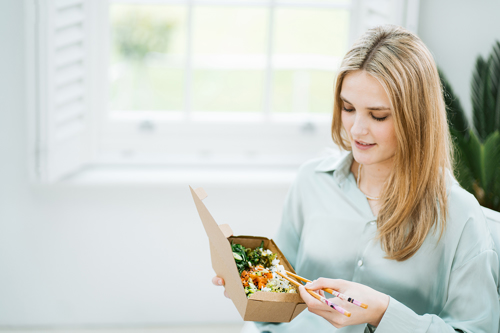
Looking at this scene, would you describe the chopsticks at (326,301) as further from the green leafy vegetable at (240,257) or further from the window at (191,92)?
the window at (191,92)

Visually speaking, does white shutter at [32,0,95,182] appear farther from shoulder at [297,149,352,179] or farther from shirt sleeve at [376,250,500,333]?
shirt sleeve at [376,250,500,333]

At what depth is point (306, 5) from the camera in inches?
88.3

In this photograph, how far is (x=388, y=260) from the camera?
1159 mm

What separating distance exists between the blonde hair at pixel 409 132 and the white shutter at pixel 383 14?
0.97 metres

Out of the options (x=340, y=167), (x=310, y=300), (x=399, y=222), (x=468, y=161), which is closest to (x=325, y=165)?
(x=340, y=167)

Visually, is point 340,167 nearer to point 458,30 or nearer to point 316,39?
point 458,30

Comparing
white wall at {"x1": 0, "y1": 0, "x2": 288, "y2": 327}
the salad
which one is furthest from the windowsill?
the salad

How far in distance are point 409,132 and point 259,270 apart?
1.65 ft

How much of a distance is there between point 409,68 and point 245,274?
0.63 metres

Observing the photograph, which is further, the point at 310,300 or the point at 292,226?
the point at 292,226

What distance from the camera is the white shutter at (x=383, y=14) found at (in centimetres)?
202

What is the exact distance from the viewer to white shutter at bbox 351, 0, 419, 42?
79.4 inches

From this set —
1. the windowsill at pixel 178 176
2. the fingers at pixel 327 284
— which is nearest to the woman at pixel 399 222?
the fingers at pixel 327 284

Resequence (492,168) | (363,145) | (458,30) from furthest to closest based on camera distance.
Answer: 1. (458,30)
2. (492,168)
3. (363,145)
